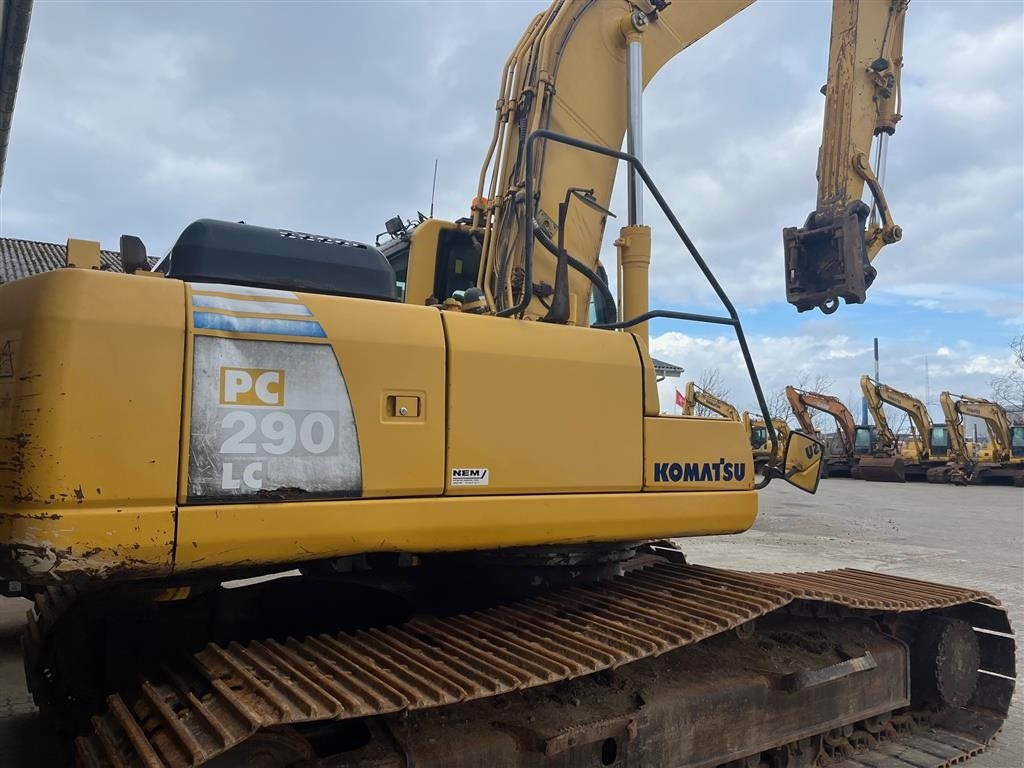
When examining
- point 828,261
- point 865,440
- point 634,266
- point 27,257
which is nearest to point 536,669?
point 634,266

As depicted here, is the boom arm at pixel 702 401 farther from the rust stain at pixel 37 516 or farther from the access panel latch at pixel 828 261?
the rust stain at pixel 37 516

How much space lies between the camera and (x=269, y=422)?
2.37 meters

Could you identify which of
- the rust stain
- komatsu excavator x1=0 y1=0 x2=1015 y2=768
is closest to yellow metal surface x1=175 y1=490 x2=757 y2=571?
komatsu excavator x1=0 y1=0 x2=1015 y2=768

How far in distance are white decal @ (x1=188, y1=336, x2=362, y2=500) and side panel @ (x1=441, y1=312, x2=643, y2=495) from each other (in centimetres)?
40

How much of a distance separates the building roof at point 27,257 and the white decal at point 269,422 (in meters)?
8.12

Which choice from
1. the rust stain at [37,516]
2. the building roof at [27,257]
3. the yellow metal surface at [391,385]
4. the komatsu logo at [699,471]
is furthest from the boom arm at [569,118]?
the building roof at [27,257]

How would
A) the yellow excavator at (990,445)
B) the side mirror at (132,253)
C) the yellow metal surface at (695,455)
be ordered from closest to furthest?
the side mirror at (132,253) → the yellow metal surface at (695,455) → the yellow excavator at (990,445)

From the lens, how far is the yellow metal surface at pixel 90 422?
6.83 feet

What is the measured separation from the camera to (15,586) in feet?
10.1

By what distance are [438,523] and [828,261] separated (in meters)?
3.34

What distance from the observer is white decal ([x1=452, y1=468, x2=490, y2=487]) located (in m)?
2.70

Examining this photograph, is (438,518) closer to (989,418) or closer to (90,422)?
(90,422)

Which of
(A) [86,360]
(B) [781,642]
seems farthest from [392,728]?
(B) [781,642]

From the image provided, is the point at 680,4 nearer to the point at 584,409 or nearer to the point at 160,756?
the point at 584,409
